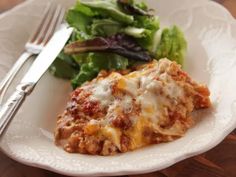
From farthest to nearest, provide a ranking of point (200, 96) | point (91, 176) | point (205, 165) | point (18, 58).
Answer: point (18, 58) → point (200, 96) → point (205, 165) → point (91, 176)

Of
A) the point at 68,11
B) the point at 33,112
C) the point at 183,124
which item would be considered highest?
the point at 68,11

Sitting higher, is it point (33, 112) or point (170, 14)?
point (170, 14)

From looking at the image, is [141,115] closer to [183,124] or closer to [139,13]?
[183,124]

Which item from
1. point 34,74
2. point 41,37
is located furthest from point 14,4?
point 34,74

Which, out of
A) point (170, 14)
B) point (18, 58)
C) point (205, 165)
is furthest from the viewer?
point (170, 14)

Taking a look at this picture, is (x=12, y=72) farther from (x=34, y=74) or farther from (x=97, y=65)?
(x=97, y=65)

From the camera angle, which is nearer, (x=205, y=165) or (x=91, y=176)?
(x=91, y=176)

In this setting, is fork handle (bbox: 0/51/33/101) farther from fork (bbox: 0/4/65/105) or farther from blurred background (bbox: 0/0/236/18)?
blurred background (bbox: 0/0/236/18)

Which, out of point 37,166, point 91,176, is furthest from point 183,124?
point 37,166
